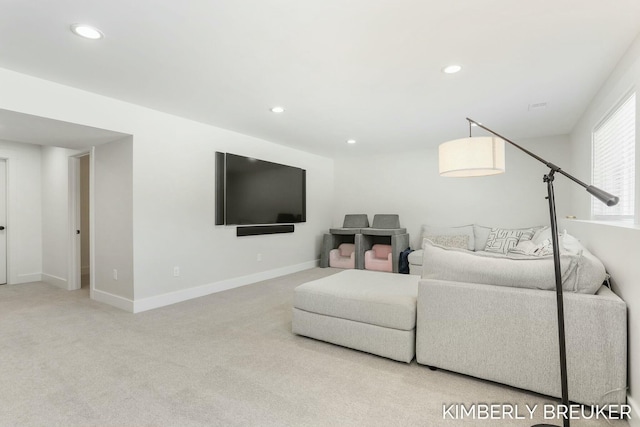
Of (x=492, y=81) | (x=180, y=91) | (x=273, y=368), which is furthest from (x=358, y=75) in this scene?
(x=273, y=368)

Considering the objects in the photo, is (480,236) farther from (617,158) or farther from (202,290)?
(202,290)

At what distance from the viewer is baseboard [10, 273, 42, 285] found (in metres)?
4.84

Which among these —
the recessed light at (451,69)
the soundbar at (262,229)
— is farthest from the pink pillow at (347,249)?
the recessed light at (451,69)

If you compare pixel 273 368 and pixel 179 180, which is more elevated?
pixel 179 180

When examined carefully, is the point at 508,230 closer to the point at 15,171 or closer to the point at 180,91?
the point at 180,91

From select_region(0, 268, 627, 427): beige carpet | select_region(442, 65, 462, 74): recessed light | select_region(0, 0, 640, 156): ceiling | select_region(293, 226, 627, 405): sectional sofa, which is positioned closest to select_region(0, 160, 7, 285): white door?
select_region(0, 268, 627, 427): beige carpet

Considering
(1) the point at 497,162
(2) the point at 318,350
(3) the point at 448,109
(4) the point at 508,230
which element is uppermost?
(3) the point at 448,109

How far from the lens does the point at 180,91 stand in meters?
3.01

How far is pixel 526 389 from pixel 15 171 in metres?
6.68

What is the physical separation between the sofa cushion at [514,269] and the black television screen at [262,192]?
9.55 feet

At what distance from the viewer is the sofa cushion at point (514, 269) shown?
177cm

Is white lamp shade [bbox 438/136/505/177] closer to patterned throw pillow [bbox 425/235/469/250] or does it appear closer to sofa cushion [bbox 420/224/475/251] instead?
patterned throw pillow [bbox 425/235/469/250]

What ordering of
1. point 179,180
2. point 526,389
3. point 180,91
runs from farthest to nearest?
point 179,180 < point 180,91 < point 526,389

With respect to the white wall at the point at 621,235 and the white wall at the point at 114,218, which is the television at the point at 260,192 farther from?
the white wall at the point at 621,235
